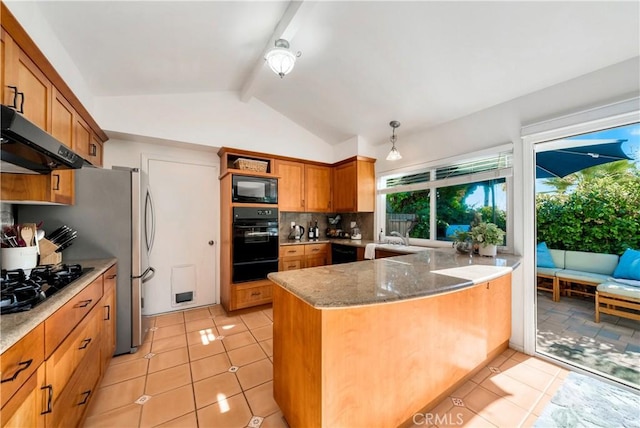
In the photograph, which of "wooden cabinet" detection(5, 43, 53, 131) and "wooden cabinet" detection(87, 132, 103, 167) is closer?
"wooden cabinet" detection(5, 43, 53, 131)

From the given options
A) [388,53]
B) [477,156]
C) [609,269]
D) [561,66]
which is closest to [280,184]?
[388,53]

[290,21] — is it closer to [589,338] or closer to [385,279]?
[385,279]

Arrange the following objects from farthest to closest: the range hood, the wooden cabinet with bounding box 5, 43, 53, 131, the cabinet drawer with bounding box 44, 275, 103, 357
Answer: the wooden cabinet with bounding box 5, 43, 53, 131 < the cabinet drawer with bounding box 44, 275, 103, 357 < the range hood

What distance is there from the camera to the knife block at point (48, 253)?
170cm

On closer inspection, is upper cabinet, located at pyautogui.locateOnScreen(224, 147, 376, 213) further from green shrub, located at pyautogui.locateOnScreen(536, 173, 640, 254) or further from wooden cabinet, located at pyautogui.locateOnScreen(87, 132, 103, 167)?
green shrub, located at pyautogui.locateOnScreen(536, 173, 640, 254)

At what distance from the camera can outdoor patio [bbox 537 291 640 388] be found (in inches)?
79.3

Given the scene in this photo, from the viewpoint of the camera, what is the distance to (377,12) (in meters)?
1.93

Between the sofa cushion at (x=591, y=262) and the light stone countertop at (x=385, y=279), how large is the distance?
132cm

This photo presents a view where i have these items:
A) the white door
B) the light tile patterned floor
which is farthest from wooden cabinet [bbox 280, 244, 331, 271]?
the light tile patterned floor

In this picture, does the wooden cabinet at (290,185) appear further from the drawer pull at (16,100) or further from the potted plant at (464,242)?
the drawer pull at (16,100)

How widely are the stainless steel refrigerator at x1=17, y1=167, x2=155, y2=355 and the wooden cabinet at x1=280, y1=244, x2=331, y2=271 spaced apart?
Result: 1745 mm

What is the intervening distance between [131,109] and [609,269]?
5.52 metres

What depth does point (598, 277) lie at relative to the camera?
8.31ft

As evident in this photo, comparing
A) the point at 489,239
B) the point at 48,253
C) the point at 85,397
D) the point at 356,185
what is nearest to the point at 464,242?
the point at 489,239
